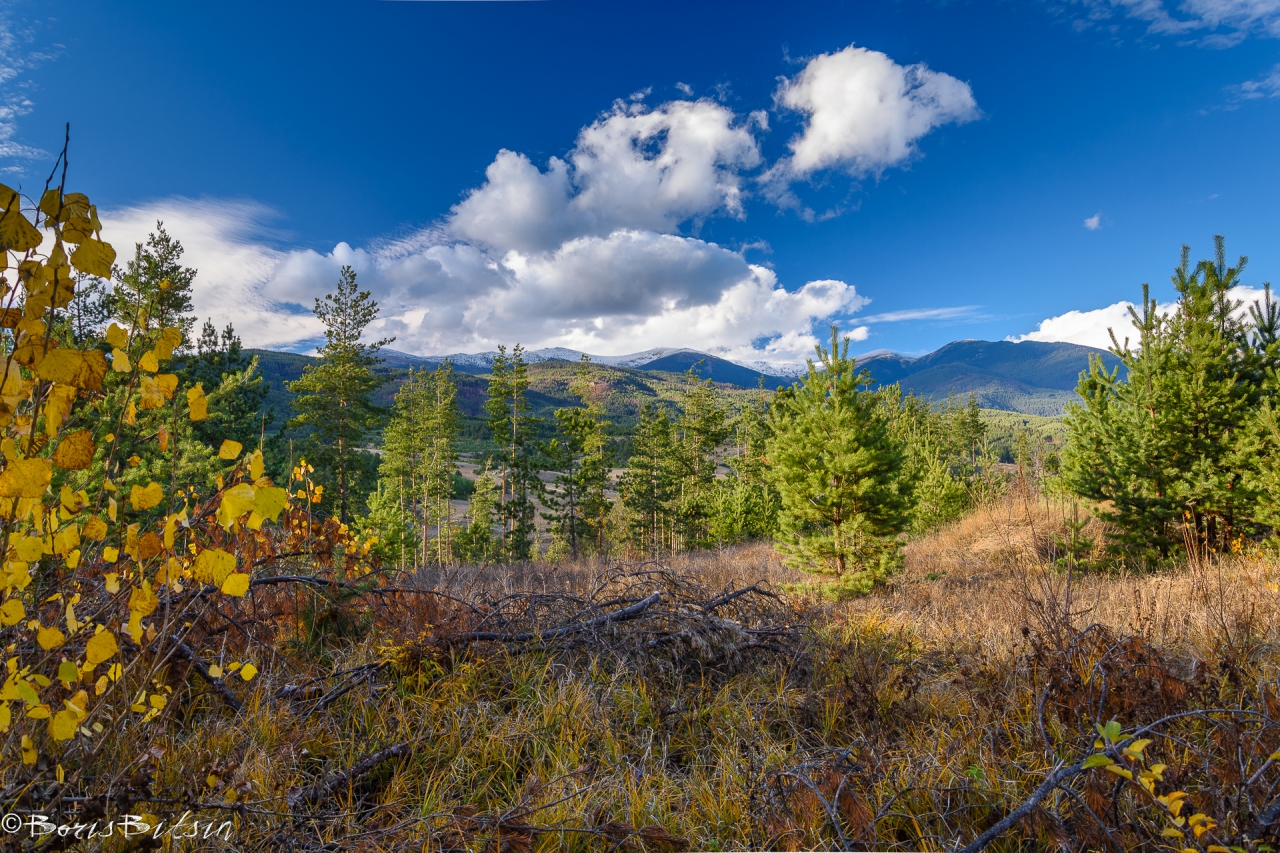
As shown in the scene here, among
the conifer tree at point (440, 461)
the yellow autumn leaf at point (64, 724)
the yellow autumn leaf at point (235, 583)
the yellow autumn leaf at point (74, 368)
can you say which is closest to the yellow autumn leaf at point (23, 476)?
the yellow autumn leaf at point (74, 368)

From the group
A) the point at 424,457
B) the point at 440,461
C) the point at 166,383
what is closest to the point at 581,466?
the point at 440,461

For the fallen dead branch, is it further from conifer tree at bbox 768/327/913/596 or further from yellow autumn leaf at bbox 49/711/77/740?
conifer tree at bbox 768/327/913/596

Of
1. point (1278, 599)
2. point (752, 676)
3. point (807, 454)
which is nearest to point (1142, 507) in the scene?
point (1278, 599)

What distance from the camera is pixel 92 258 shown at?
1.15m

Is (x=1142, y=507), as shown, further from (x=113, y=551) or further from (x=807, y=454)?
(x=113, y=551)

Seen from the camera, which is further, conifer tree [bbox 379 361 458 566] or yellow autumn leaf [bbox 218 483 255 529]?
conifer tree [bbox 379 361 458 566]

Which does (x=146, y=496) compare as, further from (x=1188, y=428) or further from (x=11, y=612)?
(x=1188, y=428)

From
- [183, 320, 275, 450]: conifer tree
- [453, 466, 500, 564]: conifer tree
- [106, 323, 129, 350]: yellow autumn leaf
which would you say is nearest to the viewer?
[106, 323, 129, 350]: yellow autumn leaf

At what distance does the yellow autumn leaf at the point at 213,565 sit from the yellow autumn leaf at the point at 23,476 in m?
0.31

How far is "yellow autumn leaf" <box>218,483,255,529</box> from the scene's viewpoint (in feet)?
3.67

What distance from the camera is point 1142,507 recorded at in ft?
29.2

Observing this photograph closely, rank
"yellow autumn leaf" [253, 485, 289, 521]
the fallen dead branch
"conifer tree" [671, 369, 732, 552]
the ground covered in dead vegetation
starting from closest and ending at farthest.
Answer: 1. "yellow autumn leaf" [253, 485, 289, 521]
2. the ground covered in dead vegetation
3. the fallen dead branch
4. "conifer tree" [671, 369, 732, 552]

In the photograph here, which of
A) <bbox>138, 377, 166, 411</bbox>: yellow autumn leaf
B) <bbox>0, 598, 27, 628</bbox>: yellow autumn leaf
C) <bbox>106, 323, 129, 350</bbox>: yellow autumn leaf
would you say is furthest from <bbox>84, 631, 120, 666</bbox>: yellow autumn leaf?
<bbox>106, 323, 129, 350</bbox>: yellow autumn leaf

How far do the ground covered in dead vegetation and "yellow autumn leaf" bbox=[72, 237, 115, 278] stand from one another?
146cm
